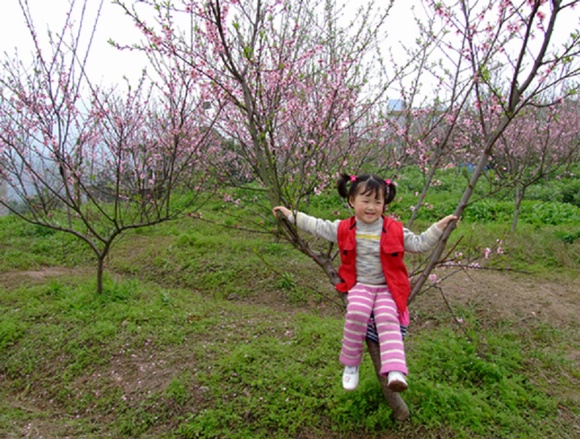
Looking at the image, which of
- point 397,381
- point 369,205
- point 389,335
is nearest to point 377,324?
point 389,335

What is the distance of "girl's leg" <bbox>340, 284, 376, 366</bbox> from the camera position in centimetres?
211

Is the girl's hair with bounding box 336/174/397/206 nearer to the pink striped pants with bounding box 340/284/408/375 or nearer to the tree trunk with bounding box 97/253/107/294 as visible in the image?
the pink striped pants with bounding box 340/284/408/375

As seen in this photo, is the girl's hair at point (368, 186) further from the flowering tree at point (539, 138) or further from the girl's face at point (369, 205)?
the flowering tree at point (539, 138)

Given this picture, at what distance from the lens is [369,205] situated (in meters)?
2.17

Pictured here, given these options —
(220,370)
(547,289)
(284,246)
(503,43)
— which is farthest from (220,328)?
(547,289)

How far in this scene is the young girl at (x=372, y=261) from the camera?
6.81ft

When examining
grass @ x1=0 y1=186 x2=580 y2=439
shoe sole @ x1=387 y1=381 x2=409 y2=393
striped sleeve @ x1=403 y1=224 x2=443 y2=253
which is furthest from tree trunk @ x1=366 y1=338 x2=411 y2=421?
striped sleeve @ x1=403 y1=224 x2=443 y2=253

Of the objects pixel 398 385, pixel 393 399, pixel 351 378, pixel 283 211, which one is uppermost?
pixel 283 211

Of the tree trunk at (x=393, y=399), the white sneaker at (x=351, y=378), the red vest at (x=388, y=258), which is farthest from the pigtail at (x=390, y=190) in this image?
the white sneaker at (x=351, y=378)

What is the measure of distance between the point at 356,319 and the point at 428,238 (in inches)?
21.7

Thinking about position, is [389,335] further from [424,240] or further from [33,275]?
[33,275]

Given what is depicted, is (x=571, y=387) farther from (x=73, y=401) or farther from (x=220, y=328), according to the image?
(x=73, y=401)

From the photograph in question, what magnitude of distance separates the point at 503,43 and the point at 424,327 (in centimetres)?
267

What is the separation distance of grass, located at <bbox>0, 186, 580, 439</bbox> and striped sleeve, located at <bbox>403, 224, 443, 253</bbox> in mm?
460
